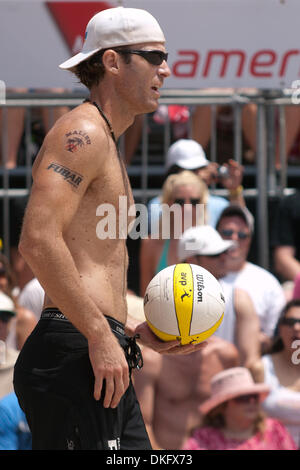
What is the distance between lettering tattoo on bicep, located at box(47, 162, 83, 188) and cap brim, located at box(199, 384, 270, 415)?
2.90 metres

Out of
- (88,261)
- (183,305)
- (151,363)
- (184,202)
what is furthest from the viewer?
(184,202)

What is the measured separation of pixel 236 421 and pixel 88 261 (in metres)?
2.76

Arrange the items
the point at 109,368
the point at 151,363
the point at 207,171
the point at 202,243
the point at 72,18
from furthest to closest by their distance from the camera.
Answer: the point at 207,171
the point at 72,18
the point at 202,243
the point at 151,363
the point at 109,368

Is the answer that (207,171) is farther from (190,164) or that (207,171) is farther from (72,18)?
(72,18)

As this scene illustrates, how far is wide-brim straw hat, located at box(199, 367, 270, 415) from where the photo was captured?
5.88 meters

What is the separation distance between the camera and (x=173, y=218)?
6836mm

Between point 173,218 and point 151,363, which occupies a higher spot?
point 173,218

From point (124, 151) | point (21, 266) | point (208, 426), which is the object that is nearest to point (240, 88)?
point (124, 151)

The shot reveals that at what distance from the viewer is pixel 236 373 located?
6.01m

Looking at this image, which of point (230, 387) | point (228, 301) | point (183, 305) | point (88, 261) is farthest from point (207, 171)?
point (88, 261)

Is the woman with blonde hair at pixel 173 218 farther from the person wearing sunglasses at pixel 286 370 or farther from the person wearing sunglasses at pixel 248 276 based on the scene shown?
the person wearing sunglasses at pixel 286 370

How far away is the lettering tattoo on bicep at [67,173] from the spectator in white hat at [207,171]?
11.8ft

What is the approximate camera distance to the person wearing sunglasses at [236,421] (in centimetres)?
577
